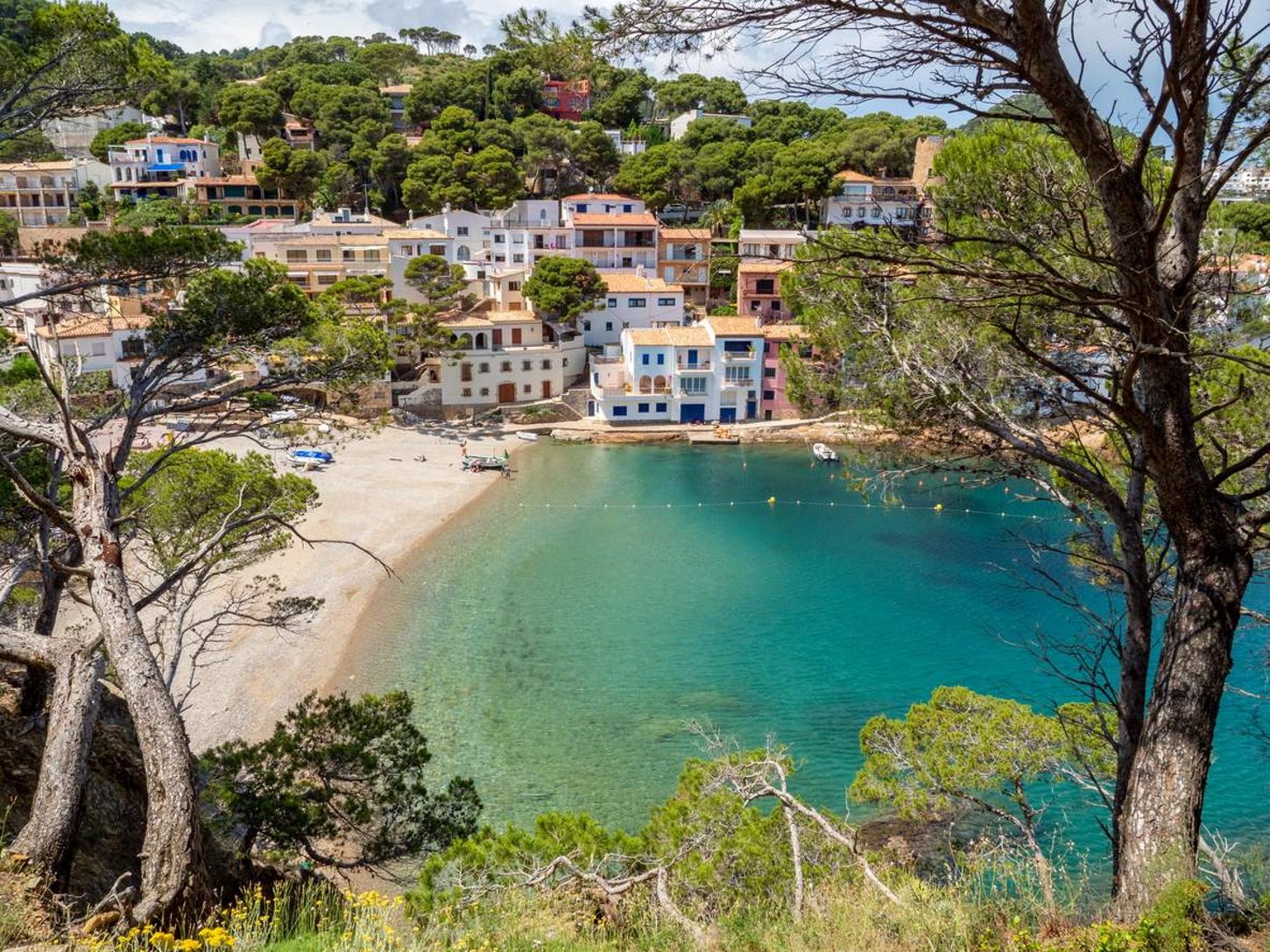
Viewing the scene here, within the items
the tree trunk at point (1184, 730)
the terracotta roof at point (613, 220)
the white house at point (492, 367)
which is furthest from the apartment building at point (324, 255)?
the tree trunk at point (1184, 730)

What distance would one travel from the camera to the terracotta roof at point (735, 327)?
4100cm

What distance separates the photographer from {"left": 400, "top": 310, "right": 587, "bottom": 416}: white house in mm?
Result: 41812

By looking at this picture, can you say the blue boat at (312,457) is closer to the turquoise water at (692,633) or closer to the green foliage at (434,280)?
the turquoise water at (692,633)

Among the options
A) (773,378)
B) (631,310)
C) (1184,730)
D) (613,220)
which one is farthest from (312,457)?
(1184,730)

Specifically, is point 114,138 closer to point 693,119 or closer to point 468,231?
point 468,231

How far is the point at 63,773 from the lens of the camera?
518cm

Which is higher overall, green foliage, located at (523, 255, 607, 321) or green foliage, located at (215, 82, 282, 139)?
green foliage, located at (215, 82, 282, 139)

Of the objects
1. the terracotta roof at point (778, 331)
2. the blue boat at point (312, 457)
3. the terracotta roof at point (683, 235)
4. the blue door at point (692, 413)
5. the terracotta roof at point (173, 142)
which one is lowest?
the blue boat at point (312, 457)

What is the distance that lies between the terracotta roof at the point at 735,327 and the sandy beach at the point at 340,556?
1109cm

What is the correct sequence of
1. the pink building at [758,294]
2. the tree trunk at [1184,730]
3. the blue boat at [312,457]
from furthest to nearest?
1. the pink building at [758,294]
2. the blue boat at [312,457]
3. the tree trunk at [1184,730]

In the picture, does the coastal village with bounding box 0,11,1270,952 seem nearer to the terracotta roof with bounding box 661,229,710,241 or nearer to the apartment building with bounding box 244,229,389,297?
the apartment building with bounding box 244,229,389,297

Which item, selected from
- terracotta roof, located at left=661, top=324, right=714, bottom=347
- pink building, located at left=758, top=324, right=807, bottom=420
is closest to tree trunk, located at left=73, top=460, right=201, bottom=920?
terracotta roof, located at left=661, top=324, right=714, bottom=347

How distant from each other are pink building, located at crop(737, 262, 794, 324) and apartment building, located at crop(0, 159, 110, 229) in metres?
44.7

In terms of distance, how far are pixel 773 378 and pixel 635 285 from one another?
10.1 m
